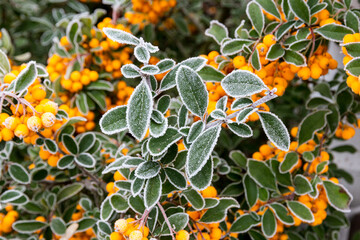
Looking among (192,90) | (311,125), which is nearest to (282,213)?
(311,125)

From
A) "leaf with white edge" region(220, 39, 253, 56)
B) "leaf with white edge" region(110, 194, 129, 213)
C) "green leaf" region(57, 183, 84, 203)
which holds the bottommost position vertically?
"green leaf" region(57, 183, 84, 203)

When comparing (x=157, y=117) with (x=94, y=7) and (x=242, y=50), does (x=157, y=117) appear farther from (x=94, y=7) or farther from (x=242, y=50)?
(x=94, y=7)

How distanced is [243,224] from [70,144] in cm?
52

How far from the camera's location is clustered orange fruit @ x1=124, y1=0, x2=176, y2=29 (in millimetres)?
1440

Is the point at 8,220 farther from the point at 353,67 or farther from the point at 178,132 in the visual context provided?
the point at 353,67

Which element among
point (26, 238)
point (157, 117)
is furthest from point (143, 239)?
point (26, 238)

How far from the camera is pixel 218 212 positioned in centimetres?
92

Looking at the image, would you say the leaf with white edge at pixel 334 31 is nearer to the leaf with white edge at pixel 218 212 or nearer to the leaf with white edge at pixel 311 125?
the leaf with white edge at pixel 311 125

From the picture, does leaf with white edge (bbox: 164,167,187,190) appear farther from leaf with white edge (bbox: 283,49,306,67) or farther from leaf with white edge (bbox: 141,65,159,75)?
leaf with white edge (bbox: 283,49,306,67)

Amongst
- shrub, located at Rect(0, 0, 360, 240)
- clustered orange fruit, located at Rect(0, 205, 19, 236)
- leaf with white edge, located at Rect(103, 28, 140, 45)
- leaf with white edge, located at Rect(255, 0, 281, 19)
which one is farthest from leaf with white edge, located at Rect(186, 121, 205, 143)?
clustered orange fruit, located at Rect(0, 205, 19, 236)

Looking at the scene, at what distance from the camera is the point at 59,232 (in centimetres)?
105

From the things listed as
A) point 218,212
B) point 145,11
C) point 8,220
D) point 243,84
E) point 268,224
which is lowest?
point 8,220

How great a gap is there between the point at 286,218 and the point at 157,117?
50 cm

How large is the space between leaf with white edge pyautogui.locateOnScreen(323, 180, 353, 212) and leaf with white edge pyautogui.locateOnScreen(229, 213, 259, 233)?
21 centimetres
